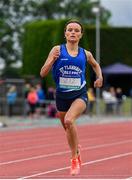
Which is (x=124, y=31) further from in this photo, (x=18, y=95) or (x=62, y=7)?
(x=62, y=7)

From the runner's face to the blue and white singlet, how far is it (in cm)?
16

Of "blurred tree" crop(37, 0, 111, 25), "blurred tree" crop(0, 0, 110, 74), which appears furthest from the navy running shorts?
"blurred tree" crop(37, 0, 111, 25)

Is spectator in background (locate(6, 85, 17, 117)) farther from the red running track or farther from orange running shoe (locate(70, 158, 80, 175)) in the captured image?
orange running shoe (locate(70, 158, 80, 175))

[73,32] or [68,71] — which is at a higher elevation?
[73,32]

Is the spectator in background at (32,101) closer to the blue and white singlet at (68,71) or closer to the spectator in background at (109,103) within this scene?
the spectator in background at (109,103)

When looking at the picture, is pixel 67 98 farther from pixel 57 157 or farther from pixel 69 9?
pixel 69 9

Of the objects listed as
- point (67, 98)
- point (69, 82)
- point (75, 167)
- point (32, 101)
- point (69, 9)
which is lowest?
point (69, 9)

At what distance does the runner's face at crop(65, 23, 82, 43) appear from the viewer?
32.6 ft

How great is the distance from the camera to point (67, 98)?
10078 mm

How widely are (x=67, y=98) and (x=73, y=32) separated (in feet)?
2.83

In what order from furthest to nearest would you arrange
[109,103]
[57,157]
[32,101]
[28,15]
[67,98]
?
[28,15] → [109,103] → [32,101] → [57,157] → [67,98]

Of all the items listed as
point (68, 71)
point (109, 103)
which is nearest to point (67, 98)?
point (68, 71)

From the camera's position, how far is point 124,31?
2073 inches

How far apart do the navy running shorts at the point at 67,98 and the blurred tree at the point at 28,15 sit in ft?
180
